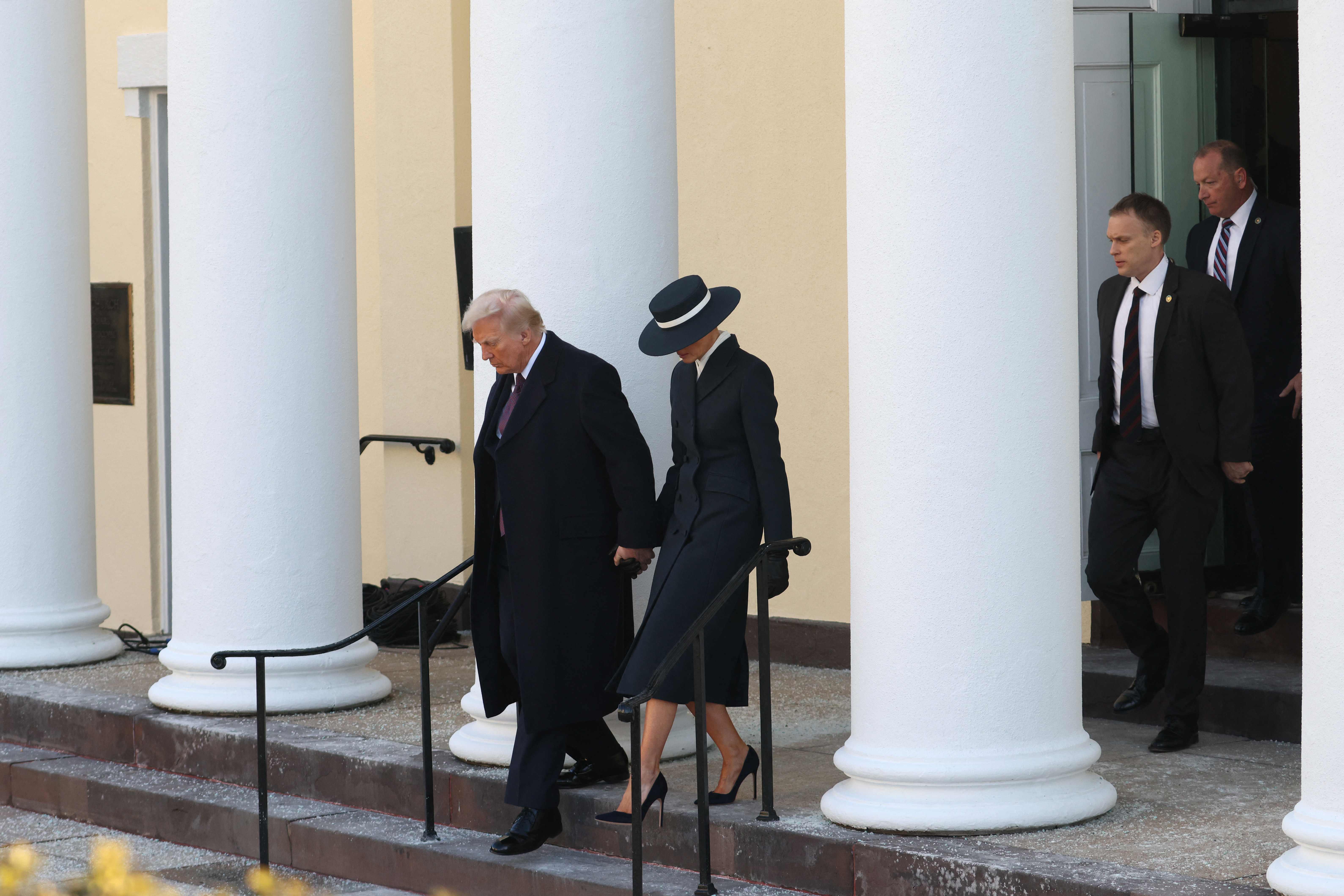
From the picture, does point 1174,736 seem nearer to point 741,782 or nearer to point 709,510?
point 741,782

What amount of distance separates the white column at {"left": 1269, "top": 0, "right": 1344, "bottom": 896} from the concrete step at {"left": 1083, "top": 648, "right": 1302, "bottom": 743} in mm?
2103

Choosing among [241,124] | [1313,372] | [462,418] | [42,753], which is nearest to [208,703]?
[42,753]

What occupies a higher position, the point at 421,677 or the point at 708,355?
the point at 708,355

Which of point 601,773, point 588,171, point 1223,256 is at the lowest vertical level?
point 601,773

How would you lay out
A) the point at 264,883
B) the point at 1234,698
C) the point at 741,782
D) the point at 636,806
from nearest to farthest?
the point at 264,883, the point at 636,806, the point at 741,782, the point at 1234,698

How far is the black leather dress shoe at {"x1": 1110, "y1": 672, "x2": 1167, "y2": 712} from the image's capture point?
714 centimetres

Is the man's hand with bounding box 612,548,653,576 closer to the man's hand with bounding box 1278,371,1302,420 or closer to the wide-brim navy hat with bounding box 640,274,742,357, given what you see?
the wide-brim navy hat with bounding box 640,274,742,357

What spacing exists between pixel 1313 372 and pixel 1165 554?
6.93 feet

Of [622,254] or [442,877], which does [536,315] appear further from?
[442,877]

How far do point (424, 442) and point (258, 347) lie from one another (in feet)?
10.5

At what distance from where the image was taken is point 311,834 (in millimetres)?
6691

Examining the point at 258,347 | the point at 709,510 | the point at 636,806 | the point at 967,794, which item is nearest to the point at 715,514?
the point at 709,510

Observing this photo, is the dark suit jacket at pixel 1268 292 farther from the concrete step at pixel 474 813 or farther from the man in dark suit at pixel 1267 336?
the concrete step at pixel 474 813

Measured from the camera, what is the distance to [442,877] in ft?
20.2
